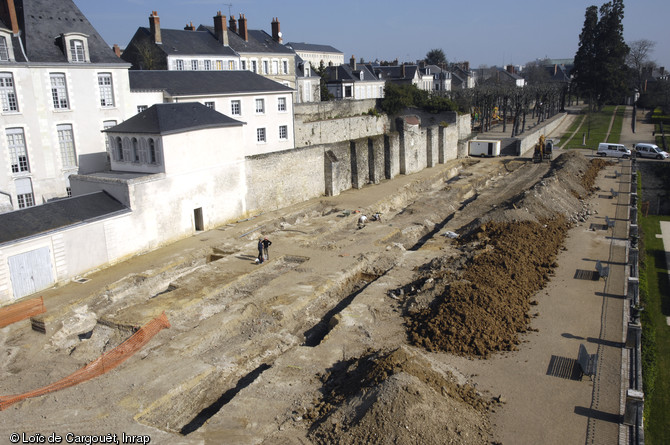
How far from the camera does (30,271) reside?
16.7 m

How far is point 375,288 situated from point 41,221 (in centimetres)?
1130

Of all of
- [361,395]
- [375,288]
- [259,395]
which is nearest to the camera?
[361,395]

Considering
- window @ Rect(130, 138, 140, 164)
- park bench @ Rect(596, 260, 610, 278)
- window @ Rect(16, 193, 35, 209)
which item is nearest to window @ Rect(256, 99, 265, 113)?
window @ Rect(130, 138, 140, 164)

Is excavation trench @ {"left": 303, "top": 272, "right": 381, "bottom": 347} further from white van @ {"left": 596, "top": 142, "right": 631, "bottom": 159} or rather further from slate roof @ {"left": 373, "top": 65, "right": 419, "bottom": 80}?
slate roof @ {"left": 373, "top": 65, "right": 419, "bottom": 80}

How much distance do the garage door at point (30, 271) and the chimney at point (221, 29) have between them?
91.9 ft

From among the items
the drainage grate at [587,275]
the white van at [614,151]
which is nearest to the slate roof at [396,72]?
the white van at [614,151]

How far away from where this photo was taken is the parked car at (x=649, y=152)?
4100 cm

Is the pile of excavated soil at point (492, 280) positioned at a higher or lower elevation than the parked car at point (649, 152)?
lower

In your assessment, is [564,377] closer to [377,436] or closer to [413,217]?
[377,436]

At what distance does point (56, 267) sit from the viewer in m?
17.5

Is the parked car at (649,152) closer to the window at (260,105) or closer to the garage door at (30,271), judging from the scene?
the window at (260,105)

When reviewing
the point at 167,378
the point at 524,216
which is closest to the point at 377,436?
the point at 167,378

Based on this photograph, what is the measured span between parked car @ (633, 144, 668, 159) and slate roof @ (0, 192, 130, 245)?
39.6 metres

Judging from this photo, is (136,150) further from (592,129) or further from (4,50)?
(592,129)
